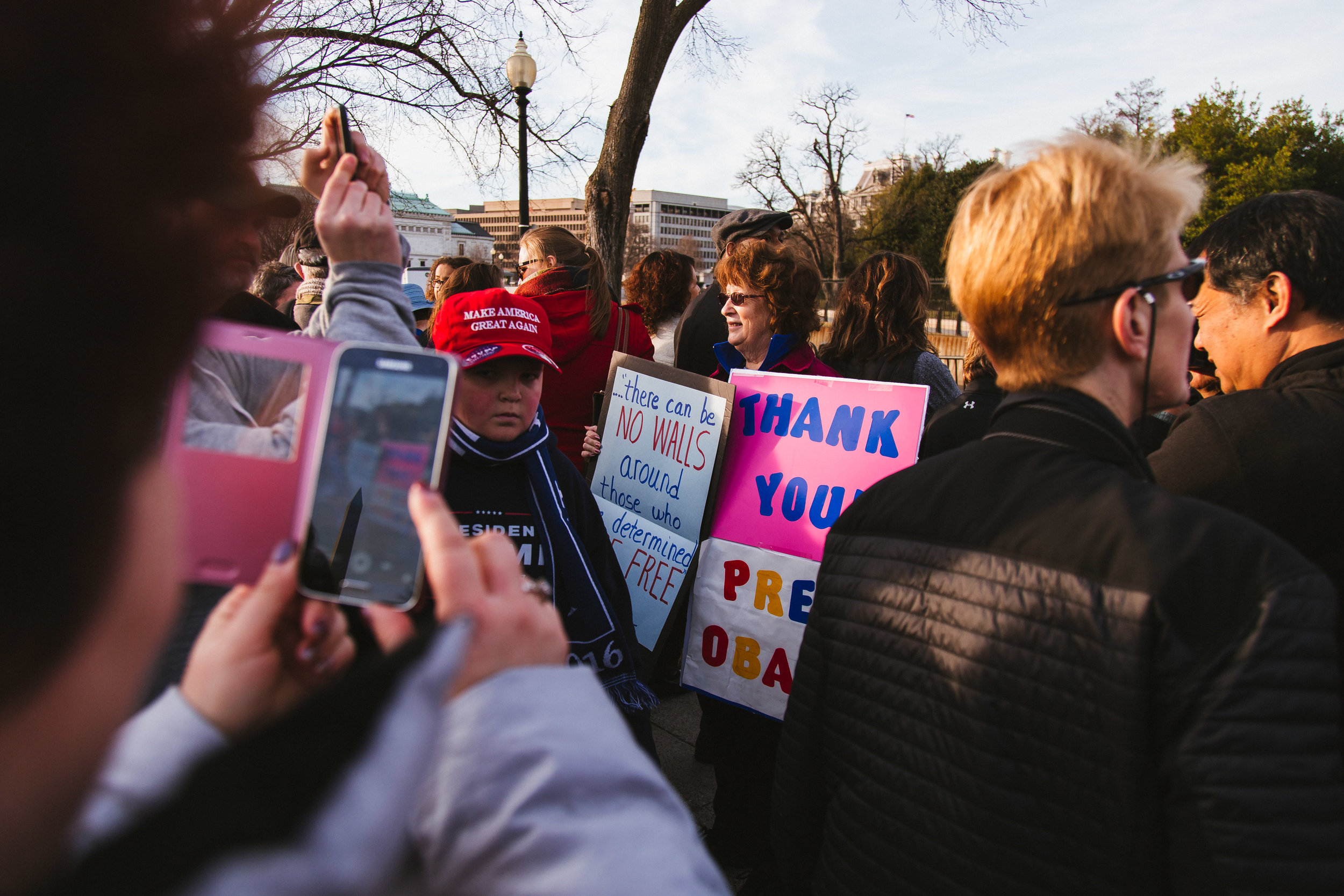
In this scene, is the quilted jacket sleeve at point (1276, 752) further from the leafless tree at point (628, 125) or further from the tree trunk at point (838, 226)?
the tree trunk at point (838, 226)

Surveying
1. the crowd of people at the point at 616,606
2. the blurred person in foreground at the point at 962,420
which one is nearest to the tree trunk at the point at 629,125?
the blurred person in foreground at the point at 962,420

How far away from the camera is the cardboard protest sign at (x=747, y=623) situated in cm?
273

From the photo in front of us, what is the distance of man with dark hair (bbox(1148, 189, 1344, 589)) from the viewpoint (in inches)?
64.6

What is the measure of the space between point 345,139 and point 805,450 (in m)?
2.03

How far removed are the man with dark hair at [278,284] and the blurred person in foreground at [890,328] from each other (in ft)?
11.7

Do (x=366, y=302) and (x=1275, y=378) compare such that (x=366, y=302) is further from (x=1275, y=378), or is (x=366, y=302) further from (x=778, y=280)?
(x=778, y=280)

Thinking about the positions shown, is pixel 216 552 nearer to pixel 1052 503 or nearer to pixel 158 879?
pixel 158 879

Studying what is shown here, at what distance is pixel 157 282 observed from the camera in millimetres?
461

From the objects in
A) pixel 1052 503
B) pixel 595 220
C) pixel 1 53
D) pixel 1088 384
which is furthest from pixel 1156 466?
pixel 595 220

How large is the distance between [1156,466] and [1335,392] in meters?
0.40

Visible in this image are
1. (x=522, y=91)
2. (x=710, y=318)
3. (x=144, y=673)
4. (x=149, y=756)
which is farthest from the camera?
(x=522, y=91)

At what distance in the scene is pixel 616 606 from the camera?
239cm

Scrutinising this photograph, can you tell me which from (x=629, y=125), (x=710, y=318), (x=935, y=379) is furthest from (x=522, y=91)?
(x=935, y=379)

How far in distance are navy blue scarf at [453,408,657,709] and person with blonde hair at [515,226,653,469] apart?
1500 millimetres
